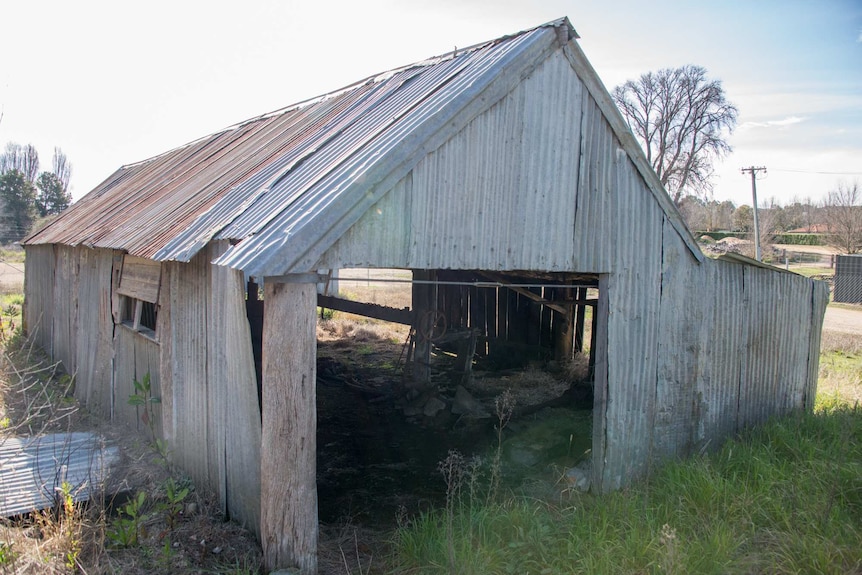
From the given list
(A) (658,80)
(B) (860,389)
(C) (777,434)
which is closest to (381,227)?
(C) (777,434)

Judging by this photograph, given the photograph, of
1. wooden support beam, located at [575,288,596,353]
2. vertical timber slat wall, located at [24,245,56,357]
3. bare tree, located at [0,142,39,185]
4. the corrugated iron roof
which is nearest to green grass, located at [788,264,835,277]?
wooden support beam, located at [575,288,596,353]

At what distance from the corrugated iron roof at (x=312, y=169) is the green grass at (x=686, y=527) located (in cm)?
271

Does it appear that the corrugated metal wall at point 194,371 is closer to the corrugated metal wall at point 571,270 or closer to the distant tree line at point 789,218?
the corrugated metal wall at point 571,270

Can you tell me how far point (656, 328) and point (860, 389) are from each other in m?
5.53

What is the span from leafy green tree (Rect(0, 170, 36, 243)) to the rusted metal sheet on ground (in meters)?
44.4

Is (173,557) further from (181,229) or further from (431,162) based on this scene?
(431,162)

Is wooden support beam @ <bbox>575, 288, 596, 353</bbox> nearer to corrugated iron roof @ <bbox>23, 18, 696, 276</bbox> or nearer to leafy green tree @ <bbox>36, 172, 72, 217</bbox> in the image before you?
corrugated iron roof @ <bbox>23, 18, 696, 276</bbox>

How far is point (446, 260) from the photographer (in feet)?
18.6

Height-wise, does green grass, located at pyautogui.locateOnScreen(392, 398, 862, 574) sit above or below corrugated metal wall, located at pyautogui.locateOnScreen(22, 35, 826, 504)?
below

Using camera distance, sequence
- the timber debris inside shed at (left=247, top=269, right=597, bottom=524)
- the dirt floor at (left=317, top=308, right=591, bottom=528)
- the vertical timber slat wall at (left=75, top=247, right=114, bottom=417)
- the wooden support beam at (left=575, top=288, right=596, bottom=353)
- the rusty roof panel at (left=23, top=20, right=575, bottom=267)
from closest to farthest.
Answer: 1. the rusty roof panel at (left=23, top=20, right=575, bottom=267)
2. the dirt floor at (left=317, top=308, right=591, bottom=528)
3. the timber debris inside shed at (left=247, top=269, right=597, bottom=524)
4. the vertical timber slat wall at (left=75, top=247, right=114, bottom=417)
5. the wooden support beam at (left=575, top=288, right=596, bottom=353)

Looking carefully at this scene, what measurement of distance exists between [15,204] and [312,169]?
162 feet

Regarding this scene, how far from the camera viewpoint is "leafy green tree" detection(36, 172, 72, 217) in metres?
54.4

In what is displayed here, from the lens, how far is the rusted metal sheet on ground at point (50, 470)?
19.5ft

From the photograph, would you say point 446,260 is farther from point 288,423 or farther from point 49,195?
point 49,195
